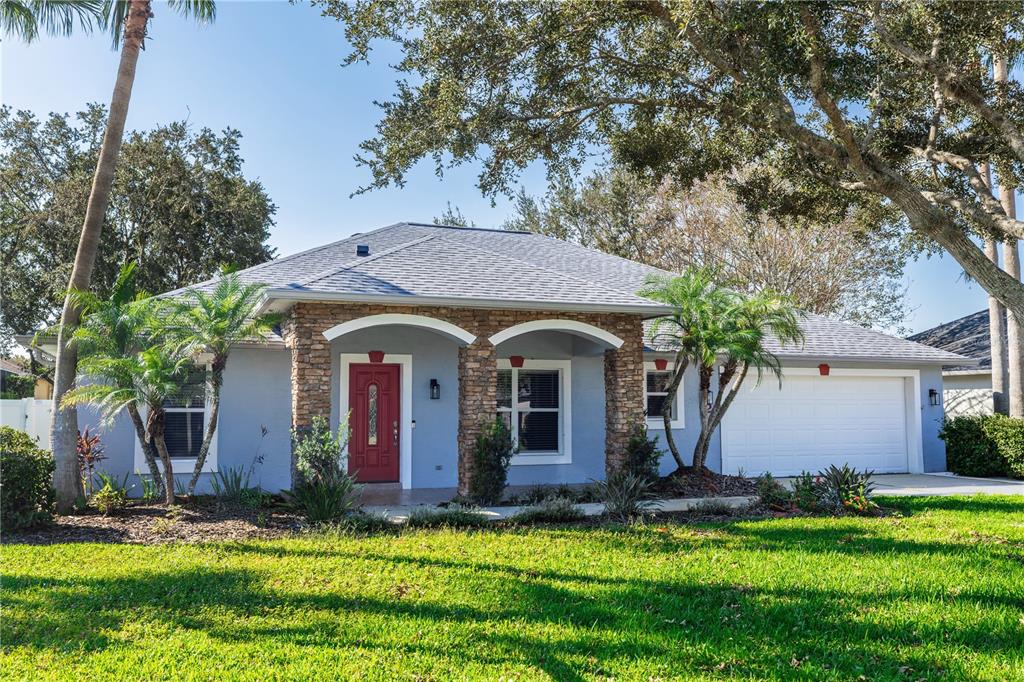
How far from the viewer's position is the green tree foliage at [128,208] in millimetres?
22938

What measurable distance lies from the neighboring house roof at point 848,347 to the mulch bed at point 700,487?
2.93 meters

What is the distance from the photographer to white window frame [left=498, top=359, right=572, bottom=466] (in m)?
13.6

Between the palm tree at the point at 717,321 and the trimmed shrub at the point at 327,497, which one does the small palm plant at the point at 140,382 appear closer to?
the trimmed shrub at the point at 327,497

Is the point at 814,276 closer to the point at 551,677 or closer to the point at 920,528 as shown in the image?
the point at 920,528

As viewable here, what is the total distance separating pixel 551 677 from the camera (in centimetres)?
454

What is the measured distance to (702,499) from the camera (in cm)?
1088

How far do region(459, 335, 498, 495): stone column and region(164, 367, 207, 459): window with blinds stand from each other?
444 centimetres

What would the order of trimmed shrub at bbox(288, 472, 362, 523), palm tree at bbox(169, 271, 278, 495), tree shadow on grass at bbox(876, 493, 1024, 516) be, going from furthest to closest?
tree shadow on grass at bbox(876, 493, 1024, 516) < palm tree at bbox(169, 271, 278, 495) < trimmed shrub at bbox(288, 472, 362, 523)

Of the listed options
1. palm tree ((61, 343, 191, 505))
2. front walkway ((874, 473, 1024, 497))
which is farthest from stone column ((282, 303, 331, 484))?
front walkway ((874, 473, 1024, 497))

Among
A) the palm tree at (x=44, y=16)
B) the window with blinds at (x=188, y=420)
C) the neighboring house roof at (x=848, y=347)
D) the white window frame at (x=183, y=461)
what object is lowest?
the white window frame at (x=183, y=461)

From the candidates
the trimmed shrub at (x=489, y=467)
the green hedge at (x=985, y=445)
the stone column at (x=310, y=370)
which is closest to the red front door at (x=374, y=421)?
the stone column at (x=310, y=370)

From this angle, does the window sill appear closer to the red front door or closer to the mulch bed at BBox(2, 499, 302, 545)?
the red front door

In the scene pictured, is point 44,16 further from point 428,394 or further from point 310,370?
point 428,394

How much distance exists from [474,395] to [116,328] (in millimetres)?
4924
